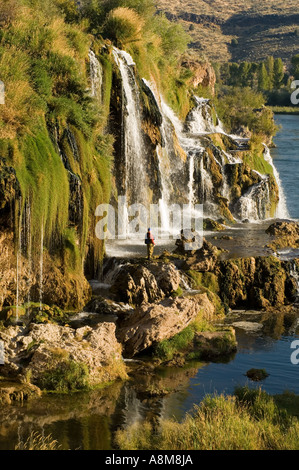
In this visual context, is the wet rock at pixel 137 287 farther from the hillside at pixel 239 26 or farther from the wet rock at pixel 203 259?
the hillside at pixel 239 26

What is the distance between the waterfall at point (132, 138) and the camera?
2727 cm

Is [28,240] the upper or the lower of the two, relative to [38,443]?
upper

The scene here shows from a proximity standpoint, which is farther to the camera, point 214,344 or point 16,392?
point 214,344

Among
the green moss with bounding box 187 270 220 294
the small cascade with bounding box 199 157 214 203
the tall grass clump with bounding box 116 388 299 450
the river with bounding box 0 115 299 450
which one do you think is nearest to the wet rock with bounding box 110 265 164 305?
the green moss with bounding box 187 270 220 294

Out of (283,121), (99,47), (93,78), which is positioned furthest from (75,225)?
(283,121)

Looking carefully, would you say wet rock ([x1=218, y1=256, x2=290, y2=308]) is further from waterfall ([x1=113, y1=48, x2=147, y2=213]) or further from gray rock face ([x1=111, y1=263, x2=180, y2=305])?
waterfall ([x1=113, y1=48, x2=147, y2=213])

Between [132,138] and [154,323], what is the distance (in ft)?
42.0

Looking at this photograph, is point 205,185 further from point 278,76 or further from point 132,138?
point 278,76

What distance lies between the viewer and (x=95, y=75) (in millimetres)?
25828

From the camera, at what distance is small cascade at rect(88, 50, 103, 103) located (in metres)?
25.7

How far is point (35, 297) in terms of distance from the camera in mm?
17812

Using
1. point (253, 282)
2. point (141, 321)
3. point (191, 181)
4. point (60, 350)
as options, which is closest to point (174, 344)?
point (141, 321)

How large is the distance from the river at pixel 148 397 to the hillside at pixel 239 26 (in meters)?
144

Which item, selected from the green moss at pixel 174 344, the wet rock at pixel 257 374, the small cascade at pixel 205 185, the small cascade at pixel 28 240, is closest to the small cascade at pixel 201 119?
the small cascade at pixel 205 185
